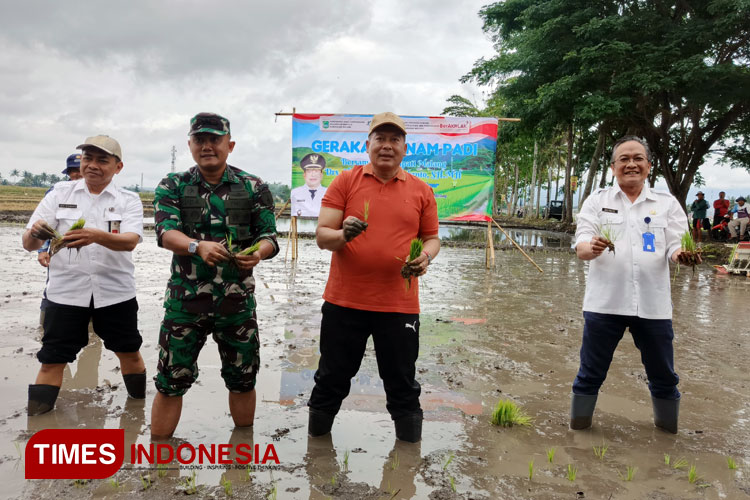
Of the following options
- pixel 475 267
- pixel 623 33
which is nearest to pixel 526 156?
pixel 623 33

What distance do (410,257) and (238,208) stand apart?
1.12 metres

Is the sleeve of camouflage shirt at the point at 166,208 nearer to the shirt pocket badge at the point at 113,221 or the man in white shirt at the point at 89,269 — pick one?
the man in white shirt at the point at 89,269

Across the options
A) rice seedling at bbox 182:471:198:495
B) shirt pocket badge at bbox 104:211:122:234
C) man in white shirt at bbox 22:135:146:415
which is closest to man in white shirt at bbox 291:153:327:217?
man in white shirt at bbox 22:135:146:415

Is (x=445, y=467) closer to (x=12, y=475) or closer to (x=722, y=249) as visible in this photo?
(x=12, y=475)

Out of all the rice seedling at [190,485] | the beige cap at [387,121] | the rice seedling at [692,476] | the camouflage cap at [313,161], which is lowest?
the rice seedling at [190,485]

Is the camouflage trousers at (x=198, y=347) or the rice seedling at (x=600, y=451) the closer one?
the camouflage trousers at (x=198, y=347)

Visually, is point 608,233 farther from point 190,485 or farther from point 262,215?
point 190,485

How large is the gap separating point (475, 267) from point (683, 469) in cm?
948

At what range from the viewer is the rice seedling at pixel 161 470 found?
2.92 metres

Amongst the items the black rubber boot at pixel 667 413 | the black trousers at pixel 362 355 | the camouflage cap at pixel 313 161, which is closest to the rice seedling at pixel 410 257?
the black trousers at pixel 362 355

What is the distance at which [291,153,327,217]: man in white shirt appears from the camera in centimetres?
1221

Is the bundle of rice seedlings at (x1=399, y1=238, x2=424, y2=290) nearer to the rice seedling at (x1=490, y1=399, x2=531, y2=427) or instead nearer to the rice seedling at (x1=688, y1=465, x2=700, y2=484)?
the rice seedling at (x1=490, y1=399, x2=531, y2=427)

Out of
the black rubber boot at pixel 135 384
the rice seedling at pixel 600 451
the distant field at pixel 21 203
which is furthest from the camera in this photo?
the distant field at pixel 21 203

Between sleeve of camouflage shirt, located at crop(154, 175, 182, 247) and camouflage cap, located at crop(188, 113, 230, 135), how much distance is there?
35 cm
